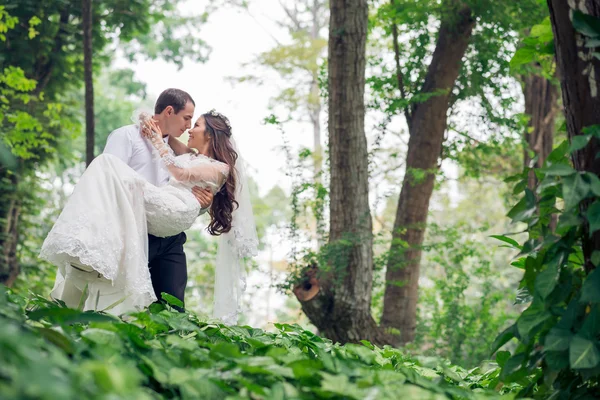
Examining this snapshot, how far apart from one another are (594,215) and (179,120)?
3.39 metres

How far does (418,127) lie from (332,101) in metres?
3.31

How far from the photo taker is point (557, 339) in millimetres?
2201

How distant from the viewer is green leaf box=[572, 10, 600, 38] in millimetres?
2307

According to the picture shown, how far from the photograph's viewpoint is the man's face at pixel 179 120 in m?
4.98

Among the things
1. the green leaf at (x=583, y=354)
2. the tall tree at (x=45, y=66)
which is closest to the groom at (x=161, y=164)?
the green leaf at (x=583, y=354)

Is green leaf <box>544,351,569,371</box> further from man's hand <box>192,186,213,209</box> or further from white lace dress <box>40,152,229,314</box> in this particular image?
man's hand <box>192,186,213,209</box>

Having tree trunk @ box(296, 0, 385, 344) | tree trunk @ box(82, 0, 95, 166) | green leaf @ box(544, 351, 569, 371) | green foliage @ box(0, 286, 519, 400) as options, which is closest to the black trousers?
tree trunk @ box(296, 0, 385, 344)

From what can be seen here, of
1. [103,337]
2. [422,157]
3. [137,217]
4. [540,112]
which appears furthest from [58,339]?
[540,112]

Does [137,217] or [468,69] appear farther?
[468,69]

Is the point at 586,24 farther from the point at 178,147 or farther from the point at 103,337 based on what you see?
the point at 178,147

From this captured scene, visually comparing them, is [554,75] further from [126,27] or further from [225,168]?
[225,168]

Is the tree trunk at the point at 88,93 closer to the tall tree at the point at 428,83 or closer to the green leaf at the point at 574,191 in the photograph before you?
the tall tree at the point at 428,83

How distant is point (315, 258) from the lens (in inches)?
268

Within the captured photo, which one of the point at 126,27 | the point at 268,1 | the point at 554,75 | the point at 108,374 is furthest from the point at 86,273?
the point at 268,1
